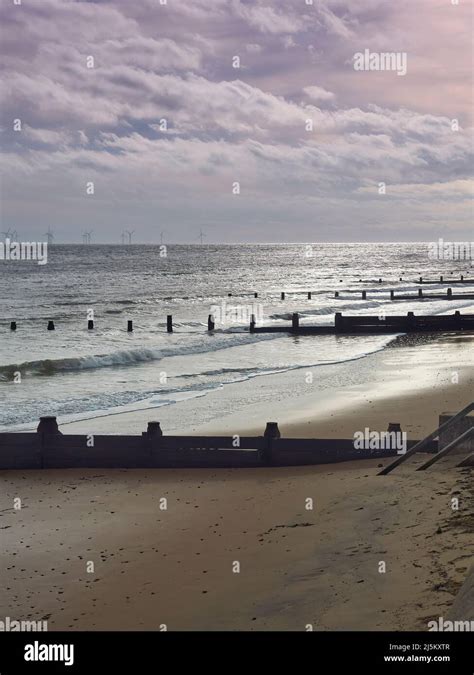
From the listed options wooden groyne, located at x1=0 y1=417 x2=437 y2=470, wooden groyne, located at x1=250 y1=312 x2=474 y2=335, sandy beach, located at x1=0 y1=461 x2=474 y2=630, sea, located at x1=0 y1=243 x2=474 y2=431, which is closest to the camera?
sandy beach, located at x1=0 y1=461 x2=474 y2=630

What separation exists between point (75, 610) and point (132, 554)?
5.50ft

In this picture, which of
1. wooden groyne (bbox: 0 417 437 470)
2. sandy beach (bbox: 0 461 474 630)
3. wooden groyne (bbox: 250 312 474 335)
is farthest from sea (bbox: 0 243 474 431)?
sandy beach (bbox: 0 461 474 630)

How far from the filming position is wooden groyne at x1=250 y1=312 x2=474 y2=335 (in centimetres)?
4306

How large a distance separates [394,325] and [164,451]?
103 ft

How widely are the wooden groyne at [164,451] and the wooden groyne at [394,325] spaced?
1201 inches

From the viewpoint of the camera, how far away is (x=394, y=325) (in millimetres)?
43844

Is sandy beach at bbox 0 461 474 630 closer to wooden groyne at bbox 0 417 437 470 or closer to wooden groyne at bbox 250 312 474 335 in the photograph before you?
wooden groyne at bbox 0 417 437 470

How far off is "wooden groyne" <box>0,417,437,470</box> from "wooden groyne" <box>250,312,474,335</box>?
1201 inches

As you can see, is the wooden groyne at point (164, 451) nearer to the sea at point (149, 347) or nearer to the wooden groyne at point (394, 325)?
the sea at point (149, 347)

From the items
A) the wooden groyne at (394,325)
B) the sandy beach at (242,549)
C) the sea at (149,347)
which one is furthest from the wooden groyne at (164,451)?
the wooden groyne at (394,325)

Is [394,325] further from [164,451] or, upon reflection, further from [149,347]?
[164,451]
